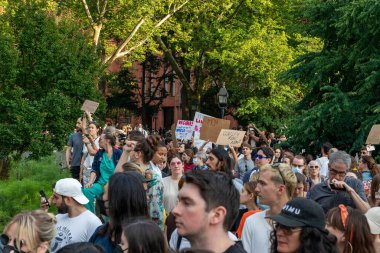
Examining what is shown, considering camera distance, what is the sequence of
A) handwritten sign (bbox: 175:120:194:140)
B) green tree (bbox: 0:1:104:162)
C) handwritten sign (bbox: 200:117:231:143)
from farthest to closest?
handwritten sign (bbox: 175:120:194:140) → green tree (bbox: 0:1:104:162) → handwritten sign (bbox: 200:117:231:143)

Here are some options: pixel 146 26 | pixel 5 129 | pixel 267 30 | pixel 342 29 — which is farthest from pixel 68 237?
pixel 267 30

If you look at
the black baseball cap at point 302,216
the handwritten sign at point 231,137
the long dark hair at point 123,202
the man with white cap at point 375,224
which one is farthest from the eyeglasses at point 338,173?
the handwritten sign at point 231,137

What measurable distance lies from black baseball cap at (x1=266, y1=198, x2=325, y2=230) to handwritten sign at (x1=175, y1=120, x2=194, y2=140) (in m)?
17.9

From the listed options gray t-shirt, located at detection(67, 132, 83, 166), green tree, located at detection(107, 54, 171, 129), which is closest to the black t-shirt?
gray t-shirt, located at detection(67, 132, 83, 166)

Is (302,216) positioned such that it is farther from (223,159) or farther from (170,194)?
(170,194)

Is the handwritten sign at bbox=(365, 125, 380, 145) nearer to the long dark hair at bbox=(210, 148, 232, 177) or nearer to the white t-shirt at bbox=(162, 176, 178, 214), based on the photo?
the long dark hair at bbox=(210, 148, 232, 177)

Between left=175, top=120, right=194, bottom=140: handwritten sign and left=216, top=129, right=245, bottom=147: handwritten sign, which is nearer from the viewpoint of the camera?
left=216, top=129, right=245, bottom=147: handwritten sign

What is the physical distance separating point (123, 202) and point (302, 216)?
1.44 metres

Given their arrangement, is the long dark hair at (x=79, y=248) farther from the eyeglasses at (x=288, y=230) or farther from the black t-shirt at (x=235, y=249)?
the eyeglasses at (x=288, y=230)

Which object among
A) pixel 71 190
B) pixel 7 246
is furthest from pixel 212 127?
pixel 7 246

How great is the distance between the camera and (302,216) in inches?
190

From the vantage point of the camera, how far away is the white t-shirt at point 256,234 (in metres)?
6.06

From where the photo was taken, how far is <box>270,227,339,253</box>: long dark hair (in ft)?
15.6

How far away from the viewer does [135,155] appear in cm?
912
